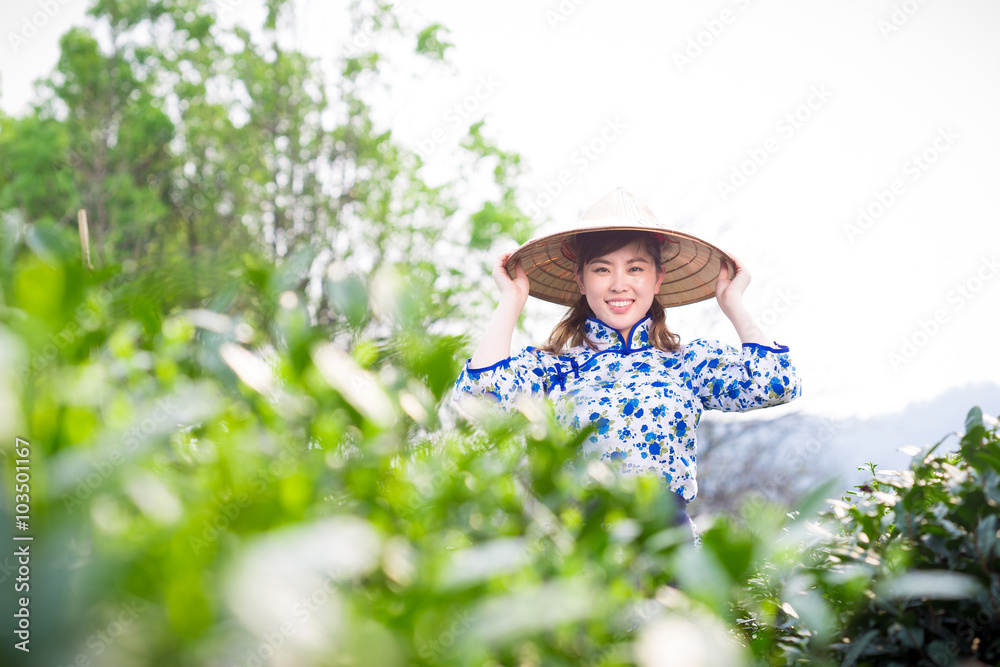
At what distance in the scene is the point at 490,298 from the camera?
10.4 meters

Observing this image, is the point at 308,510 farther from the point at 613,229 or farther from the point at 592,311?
the point at 592,311

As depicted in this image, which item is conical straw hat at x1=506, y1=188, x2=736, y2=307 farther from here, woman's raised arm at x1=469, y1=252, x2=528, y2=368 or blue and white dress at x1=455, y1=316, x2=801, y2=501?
blue and white dress at x1=455, y1=316, x2=801, y2=501

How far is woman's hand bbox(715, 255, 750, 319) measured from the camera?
7.64 feet

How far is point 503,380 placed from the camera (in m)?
2.12

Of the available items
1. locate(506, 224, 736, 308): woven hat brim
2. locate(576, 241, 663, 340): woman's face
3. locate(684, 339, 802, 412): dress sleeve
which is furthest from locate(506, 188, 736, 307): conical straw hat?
locate(684, 339, 802, 412): dress sleeve

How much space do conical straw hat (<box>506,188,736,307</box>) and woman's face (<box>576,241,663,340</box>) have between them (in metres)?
0.14

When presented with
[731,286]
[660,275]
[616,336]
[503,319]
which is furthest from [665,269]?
[503,319]

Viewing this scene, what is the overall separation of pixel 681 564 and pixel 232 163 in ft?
38.4

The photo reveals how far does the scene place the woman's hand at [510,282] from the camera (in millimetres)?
2344

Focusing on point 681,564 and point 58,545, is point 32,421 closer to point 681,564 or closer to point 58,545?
point 58,545

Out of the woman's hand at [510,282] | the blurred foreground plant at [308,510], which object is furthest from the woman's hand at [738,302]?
the blurred foreground plant at [308,510]

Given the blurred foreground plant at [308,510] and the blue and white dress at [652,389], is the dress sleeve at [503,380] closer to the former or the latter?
the blue and white dress at [652,389]

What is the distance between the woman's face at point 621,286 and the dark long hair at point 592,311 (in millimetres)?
33

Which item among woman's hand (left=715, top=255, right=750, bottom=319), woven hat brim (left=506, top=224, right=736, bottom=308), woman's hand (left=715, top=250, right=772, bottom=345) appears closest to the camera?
woman's hand (left=715, top=250, right=772, bottom=345)
